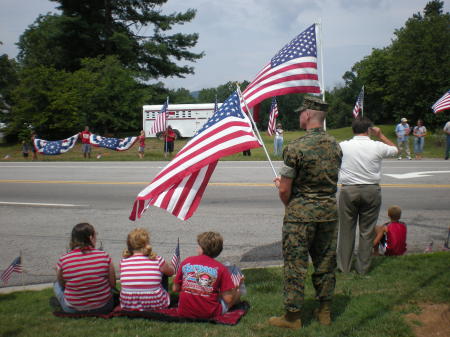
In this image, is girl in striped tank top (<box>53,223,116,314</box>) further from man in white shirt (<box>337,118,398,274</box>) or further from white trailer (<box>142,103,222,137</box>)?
white trailer (<box>142,103,222,137</box>)

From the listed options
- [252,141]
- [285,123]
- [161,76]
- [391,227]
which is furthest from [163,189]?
[285,123]

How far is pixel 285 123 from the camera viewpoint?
408 feet

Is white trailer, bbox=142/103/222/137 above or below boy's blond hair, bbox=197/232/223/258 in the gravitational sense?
above

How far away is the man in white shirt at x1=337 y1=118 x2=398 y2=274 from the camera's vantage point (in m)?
5.30

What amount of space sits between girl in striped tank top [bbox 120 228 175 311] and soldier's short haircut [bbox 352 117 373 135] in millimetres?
2723

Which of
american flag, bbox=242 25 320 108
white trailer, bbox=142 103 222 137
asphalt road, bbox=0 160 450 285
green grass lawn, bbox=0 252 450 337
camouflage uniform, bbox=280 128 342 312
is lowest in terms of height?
green grass lawn, bbox=0 252 450 337

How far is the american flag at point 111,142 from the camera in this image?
1017 inches

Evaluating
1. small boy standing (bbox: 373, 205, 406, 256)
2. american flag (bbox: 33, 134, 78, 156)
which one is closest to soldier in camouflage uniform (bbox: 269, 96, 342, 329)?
small boy standing (bbox: 373, 205, 406, 256)

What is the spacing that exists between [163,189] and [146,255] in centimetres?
76

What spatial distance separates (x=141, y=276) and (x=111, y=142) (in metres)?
22.7

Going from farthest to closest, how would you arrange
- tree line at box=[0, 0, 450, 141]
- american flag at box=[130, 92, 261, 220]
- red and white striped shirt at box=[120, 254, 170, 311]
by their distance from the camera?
tree line at box=[0, 0, 450, 141]
american flag at box=[130, 92, 261, 220]
red and white striped shirt at box=[120, 254, 170, 311]

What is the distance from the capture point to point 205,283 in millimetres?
4227

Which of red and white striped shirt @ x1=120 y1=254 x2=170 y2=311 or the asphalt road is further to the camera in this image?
the asphalt road

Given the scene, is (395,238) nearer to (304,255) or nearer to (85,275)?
(304,255)
